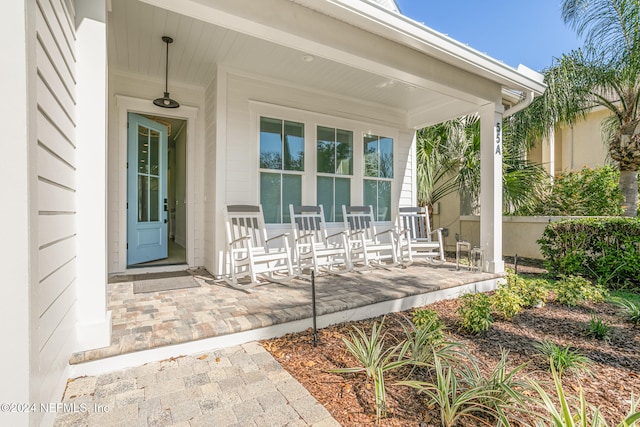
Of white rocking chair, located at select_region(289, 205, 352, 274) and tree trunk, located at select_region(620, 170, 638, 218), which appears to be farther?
tree trunk, located at select_region(620, 170, 638, 218)

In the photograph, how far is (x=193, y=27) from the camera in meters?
3.10

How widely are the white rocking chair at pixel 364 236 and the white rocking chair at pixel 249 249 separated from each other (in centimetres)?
114

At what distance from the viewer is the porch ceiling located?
3.02 metres

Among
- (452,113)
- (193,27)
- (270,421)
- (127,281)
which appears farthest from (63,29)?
(452,113)

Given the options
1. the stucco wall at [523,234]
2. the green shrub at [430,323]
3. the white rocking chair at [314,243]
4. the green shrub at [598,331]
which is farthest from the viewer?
the stucco wall at [523,234]

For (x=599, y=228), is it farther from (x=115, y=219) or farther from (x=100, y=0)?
(x=115, y=219)

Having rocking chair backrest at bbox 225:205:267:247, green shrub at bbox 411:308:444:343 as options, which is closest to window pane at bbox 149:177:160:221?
rocking chair backrest at bbox 225:205:267:247

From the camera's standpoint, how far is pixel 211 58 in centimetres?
372

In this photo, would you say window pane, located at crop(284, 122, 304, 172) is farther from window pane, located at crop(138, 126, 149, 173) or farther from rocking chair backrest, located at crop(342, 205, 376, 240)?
window pane, located at crop(138, 126, 149, 173)

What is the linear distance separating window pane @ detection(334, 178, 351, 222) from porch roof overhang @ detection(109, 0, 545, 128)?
140cm

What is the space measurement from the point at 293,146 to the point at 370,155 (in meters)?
1.48

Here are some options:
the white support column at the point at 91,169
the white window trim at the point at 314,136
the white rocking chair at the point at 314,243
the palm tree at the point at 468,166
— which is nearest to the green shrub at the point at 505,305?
the white rocking chair at the point at 314,243

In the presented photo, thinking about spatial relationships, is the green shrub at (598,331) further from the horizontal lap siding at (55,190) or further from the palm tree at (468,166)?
the palm tree at (468,166)

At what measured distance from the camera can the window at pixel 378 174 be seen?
5.35 m
